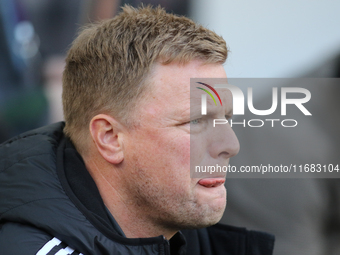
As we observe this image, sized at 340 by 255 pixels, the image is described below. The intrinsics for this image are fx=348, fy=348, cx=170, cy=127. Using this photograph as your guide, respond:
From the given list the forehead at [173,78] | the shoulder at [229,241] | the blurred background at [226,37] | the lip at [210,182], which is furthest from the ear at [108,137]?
the blurred background at [226,37]

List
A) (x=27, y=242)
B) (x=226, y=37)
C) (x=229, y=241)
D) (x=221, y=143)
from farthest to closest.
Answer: (x=226, y=37)
(x=229, y=241)
(x=221, y=143)
(x=27, y=242)

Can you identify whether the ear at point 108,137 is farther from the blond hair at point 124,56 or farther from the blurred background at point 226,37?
the blurred background at point 226,37

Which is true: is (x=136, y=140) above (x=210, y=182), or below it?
above

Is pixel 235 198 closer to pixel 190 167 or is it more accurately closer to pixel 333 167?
pixel 333 167

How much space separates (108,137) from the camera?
1.54 m

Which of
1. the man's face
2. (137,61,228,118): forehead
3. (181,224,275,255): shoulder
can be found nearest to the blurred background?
(181,224,275,255): shoulder

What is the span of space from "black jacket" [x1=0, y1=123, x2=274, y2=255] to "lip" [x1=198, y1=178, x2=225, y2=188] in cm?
30

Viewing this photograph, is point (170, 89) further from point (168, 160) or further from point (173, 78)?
point (168, 160)

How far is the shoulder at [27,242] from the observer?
1164 mm

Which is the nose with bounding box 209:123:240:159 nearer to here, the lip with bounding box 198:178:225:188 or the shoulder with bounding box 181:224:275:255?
the lip with bounding box 198:178:225:188

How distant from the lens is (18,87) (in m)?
2.64

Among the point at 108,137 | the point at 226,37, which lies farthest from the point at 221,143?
the point at 226,37

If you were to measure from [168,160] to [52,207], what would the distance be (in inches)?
19.3

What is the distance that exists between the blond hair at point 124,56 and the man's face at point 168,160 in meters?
0.06
